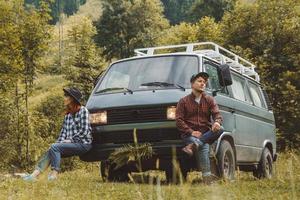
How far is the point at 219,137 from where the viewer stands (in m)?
8.35

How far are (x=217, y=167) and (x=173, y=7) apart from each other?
125 meters

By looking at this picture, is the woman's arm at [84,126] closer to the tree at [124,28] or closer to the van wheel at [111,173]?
the van wheel at [111,173]

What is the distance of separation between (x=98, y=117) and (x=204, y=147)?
179cm

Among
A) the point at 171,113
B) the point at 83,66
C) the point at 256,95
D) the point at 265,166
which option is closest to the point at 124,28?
the point at 83,66

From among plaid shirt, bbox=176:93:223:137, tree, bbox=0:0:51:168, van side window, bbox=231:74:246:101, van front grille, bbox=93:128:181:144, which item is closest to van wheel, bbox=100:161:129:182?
van front grille, bbox=93:128:181:144

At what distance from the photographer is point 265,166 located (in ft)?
37.4

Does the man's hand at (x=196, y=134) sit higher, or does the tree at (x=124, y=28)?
the tree at (x=124, y=28)

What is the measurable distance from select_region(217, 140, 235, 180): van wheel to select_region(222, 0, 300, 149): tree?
58.4 feet

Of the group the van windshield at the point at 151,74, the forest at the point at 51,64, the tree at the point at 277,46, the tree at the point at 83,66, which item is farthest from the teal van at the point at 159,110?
the tree at the point at 83,66

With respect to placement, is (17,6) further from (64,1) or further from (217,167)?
(64,1)

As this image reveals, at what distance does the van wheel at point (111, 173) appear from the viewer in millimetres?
9109

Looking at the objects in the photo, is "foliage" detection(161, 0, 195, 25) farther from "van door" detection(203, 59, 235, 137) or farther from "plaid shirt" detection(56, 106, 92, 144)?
"plaid shirt" detection(56, 106, 92, 144)

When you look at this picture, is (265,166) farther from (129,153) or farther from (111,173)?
(129,153)

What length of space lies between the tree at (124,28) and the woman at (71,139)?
63.8 meters
